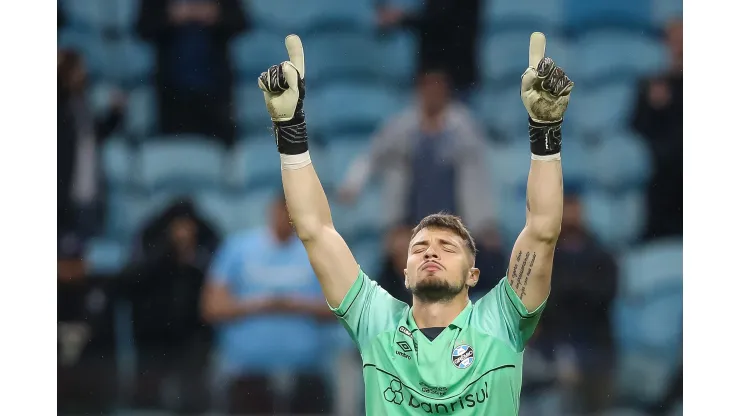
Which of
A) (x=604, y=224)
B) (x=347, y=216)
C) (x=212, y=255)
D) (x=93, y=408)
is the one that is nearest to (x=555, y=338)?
(x=604, y=224)

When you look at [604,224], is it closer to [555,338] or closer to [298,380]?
[555,338]

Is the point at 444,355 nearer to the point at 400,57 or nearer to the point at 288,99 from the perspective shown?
the point at 288,99

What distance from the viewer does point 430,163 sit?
20.4 ft

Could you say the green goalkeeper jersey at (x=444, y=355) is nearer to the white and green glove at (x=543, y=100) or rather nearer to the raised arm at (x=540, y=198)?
the raised arm at (x=540, y=198)

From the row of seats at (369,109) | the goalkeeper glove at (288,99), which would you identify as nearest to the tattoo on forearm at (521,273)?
the goalkeeper glove at (288,99)

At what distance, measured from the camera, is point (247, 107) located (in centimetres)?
664

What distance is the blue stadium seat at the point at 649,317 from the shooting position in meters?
6.11

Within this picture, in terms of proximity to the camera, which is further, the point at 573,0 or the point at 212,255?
the point at 573,0

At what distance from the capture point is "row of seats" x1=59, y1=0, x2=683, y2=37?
6.61 meters

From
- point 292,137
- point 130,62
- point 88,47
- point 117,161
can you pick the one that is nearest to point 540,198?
point 292,137

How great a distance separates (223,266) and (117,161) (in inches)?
41.6

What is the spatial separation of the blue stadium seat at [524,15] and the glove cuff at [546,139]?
333 centimetres

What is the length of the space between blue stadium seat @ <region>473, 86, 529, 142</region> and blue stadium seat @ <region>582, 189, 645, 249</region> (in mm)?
591

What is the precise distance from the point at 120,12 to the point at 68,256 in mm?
1612
